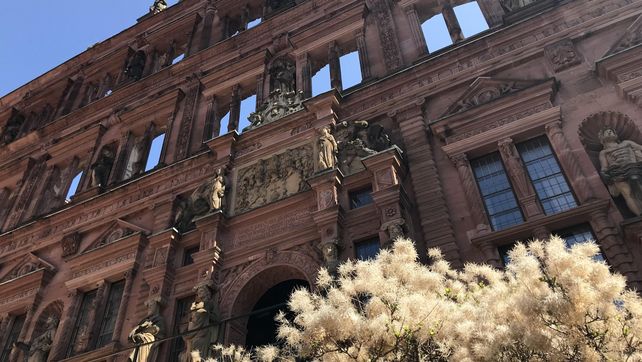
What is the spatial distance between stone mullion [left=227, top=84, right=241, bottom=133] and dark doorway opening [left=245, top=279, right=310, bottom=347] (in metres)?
7.17

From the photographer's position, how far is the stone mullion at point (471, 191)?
453 inches

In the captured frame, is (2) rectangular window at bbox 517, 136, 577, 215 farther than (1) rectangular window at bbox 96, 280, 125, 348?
No

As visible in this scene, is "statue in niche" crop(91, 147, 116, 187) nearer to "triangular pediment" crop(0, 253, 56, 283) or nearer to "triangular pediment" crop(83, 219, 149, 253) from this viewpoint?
"triangular pediment" crop(83, 219, 149, 253)

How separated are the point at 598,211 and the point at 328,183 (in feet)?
20.3

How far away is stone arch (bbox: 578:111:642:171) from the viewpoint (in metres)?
11.3


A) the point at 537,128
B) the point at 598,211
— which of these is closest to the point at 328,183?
the point at 537,128

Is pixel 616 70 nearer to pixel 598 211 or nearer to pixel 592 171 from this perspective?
pixel 592 171

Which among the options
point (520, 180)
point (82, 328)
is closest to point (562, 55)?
point (520, 180)

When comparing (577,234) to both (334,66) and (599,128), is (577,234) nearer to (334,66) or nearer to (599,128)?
(599,128)

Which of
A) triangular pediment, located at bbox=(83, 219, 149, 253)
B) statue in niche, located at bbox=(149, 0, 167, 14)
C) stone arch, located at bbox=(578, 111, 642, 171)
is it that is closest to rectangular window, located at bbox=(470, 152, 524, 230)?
stone arch, located at bbox=(578, 111, 642, 171)

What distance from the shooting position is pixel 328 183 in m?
13.3

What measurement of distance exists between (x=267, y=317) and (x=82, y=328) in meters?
5.79

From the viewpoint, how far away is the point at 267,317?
1409 centimetres

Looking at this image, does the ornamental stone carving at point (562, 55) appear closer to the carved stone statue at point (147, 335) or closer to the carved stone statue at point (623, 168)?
the carved stone statue at point (623, 168)
